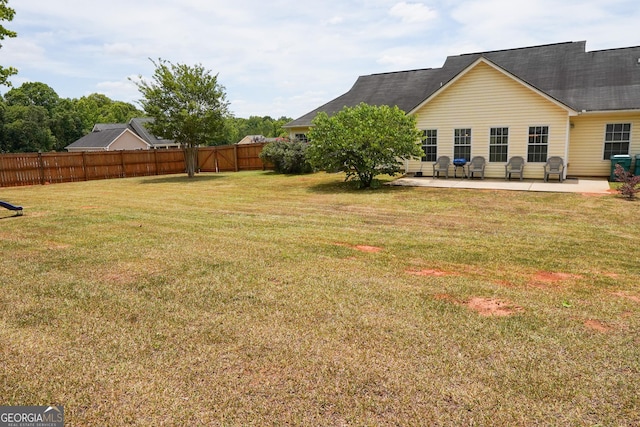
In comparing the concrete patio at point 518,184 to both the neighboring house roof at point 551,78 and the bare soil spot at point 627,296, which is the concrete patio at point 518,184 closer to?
the neighboring house roof at point 551,78

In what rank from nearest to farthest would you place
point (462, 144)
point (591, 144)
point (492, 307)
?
1. point (492, 307)
2. point (591, 144)
3. point (462, 144)

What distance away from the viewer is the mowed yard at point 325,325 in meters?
2.83

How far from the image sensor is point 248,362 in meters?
3.36

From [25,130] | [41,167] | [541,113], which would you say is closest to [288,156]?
[541,113]

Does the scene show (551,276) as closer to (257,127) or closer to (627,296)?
(627,296)

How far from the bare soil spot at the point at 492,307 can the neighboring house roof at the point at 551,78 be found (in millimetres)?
13762

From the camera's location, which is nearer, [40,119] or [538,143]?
[538,143]

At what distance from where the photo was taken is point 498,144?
55.2 feet

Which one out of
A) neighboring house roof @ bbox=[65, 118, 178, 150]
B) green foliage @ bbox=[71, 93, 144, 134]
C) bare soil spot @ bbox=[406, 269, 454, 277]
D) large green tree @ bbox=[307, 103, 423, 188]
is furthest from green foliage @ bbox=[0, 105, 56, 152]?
bare soil spot @ bbox=[406, 269, 454, 277]

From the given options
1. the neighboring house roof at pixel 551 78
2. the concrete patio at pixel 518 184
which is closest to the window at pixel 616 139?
the neighboring house roof at pixel 551 78

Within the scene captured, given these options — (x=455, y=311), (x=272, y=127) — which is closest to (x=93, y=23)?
(x=455, y=311)

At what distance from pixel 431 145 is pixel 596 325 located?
15.0m

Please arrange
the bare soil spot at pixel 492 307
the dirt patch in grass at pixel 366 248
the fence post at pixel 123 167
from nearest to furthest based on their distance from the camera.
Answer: the bare soil spot at pixel 492 307, the dirt patch in grass at pixel 366 248, the fence post at pixel 123 167

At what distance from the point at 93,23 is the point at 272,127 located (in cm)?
11943
